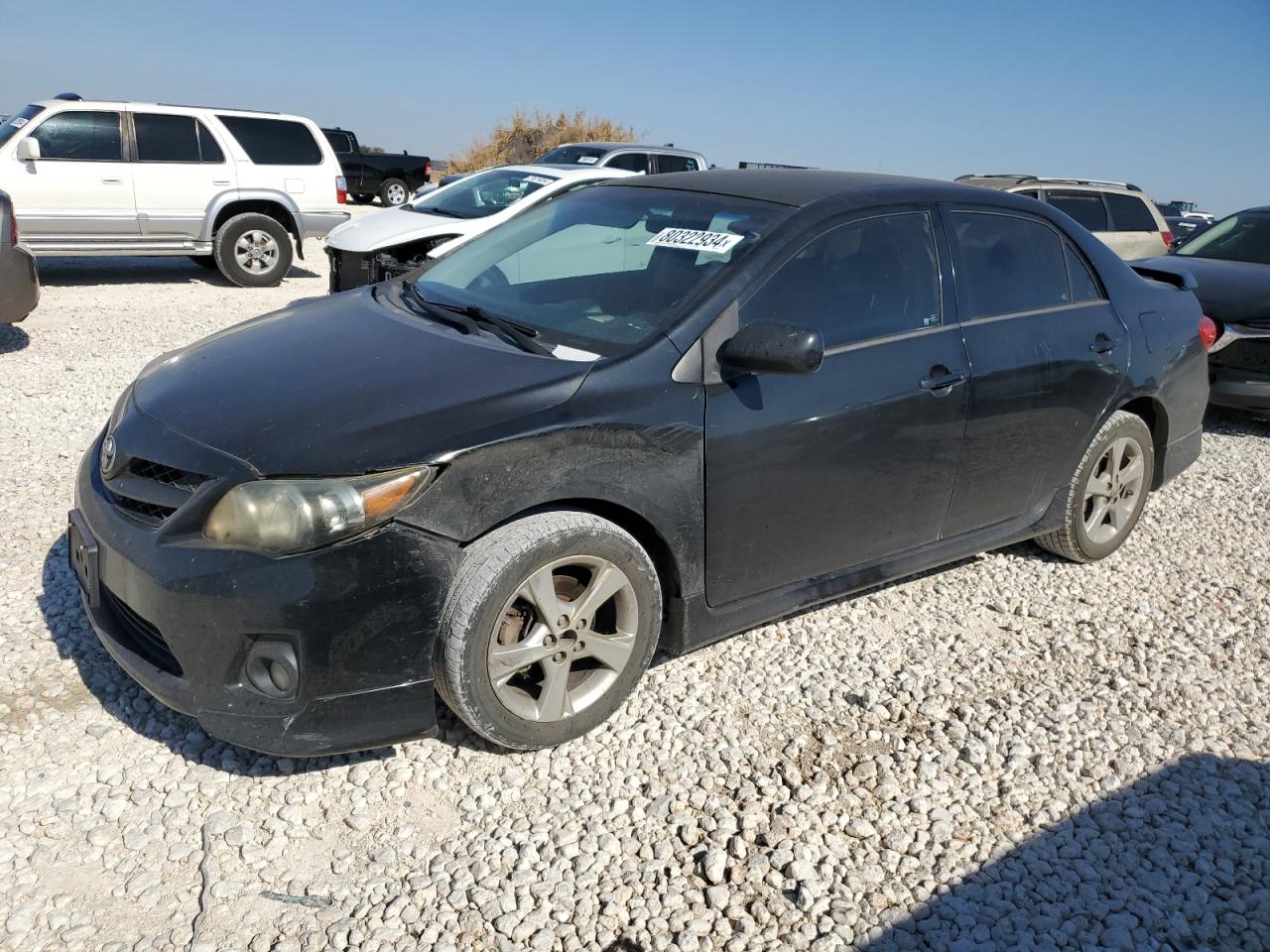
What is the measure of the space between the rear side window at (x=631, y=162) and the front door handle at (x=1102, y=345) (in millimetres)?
10658

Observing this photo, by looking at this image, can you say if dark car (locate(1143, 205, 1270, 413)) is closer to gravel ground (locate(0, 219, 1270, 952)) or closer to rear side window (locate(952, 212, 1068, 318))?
rear side window (locate(952, 212, 1068, 318))

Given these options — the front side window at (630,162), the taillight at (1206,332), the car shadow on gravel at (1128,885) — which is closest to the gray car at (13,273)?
the car shadow on gravel at (1128,885)

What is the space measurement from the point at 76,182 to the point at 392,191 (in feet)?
50.0

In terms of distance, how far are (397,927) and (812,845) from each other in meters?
1.11

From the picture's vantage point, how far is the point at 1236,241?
8.42 meters

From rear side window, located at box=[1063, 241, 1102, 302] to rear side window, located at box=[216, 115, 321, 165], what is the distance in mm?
9951

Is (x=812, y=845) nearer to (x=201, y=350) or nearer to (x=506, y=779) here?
(x=506, y=779)

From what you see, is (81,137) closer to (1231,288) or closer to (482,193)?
(482,193)

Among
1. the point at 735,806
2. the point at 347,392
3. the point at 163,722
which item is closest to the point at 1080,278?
the point at 735,806

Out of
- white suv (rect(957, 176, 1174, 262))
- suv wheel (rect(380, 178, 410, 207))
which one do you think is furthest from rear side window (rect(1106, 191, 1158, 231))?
suv wheel (rect(380, 178, 410, 207))

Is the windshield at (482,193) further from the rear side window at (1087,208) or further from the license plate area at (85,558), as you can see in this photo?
the license plate area at (85,558)

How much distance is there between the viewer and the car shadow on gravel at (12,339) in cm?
810

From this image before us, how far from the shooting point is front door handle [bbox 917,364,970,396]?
368 cm

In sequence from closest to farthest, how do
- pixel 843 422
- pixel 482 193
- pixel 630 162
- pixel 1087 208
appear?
1. pixel 843 422
2. pixel 482 193
3. pixel 1087 208
4. pixel 630 162
